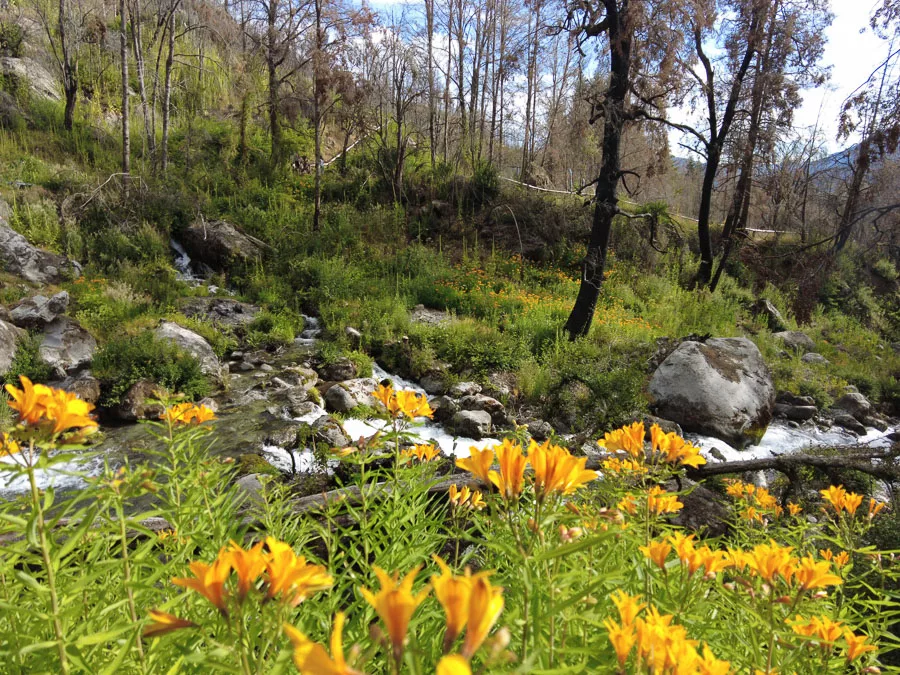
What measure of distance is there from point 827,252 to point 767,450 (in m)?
2.74

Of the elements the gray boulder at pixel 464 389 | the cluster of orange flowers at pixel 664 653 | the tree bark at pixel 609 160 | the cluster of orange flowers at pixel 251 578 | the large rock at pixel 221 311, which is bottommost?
the gray boulder at pixel 464 389

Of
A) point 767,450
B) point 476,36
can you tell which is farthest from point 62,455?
point 476,36

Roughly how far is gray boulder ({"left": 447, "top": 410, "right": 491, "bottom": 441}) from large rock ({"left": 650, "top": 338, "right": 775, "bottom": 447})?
8.08 ft

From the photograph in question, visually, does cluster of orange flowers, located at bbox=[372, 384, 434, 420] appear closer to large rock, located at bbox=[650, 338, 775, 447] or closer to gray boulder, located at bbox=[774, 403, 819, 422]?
large rock, located at bbox=[650, 338, 775, 447]

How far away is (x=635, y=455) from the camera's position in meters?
1.20

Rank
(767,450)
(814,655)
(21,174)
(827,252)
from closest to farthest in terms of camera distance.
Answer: (814,655)
(827,252)
(767,450)
(21,174)

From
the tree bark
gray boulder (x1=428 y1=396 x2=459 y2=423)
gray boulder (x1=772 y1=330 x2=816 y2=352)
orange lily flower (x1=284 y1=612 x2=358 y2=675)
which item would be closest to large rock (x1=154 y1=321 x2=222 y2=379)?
gray boulder (x1=428 y1=396 x2=459 y2=423)

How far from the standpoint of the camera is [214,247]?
9.49 metres

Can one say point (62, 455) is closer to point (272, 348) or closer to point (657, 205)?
point (272, 348)

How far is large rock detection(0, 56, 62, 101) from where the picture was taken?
11633 millimetres

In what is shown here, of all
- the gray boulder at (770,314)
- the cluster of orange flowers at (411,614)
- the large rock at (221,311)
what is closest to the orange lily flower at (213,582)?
the cluster of orange flowers at (411,614)

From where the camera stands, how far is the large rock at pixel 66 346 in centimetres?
563

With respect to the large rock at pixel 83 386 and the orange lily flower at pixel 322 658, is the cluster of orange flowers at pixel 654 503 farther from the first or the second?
the large rock at pixel 83 386

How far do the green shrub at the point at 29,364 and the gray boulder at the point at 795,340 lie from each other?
40.6 feet
